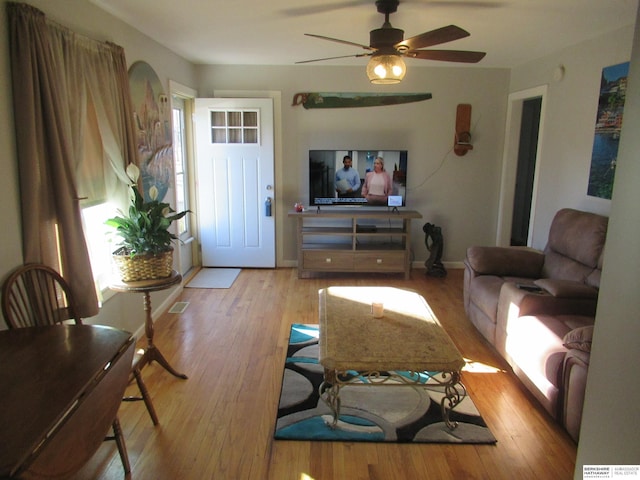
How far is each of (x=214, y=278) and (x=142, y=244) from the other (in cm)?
234

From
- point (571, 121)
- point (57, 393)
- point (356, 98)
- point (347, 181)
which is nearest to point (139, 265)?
point (57, 393)

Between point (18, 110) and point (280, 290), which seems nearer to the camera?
point (18, 110)

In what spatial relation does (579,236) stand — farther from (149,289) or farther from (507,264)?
(149,289)

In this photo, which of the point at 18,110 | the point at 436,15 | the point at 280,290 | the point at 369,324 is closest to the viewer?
the point at 18,110

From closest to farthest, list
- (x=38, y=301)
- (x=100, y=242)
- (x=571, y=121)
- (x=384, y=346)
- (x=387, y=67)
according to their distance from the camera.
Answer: (x=38, y=301) < (x=384, y=346) < (x=387, y=67) < (x=100, y=242) < (x=571, y=121)

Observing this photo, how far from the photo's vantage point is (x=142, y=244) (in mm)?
2625

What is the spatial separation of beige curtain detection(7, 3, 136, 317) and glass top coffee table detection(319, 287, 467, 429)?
1.31 m

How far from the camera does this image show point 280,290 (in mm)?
4578

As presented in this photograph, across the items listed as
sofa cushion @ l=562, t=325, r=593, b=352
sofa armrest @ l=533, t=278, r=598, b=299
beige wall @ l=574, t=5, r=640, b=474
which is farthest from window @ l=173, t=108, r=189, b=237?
beige wall @ l=574, t=5, r=640, b=474

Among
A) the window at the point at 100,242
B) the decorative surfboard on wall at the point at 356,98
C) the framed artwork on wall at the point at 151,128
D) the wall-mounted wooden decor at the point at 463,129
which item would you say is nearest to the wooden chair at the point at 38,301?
the window at the point at 100,242

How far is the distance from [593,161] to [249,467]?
320 cm

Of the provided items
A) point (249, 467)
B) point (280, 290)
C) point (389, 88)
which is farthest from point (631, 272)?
point (389, 88)

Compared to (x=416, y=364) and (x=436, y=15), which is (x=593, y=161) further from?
(x=416, y=364)

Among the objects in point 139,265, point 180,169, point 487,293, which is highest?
point 180,169
